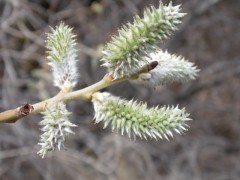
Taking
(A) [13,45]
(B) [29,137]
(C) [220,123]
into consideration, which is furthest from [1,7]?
(C) [220,123]

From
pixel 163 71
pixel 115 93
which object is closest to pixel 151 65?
pixel 163 71

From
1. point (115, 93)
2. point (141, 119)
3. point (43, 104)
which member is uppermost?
point (115, 93)

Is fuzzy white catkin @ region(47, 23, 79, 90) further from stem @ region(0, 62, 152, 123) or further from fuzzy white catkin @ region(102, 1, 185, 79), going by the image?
fuzzy white catkin @ region(102, 1, 185, 79)

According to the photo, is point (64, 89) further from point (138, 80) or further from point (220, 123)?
point (220, 123)

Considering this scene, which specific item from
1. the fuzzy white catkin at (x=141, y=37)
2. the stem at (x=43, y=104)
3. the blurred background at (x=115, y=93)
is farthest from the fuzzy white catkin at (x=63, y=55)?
the blurred background at (x=115, y=93)

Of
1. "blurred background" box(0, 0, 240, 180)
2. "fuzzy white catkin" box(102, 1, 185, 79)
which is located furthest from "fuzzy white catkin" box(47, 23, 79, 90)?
"blurred background" box(0, 0, 240, 180)

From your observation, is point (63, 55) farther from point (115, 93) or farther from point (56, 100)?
point (115, 93)

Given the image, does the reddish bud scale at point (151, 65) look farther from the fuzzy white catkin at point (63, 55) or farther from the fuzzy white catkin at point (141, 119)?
the fuzzy white catkin at point (63, 55)

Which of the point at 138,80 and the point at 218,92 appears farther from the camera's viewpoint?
the point at 218,92
